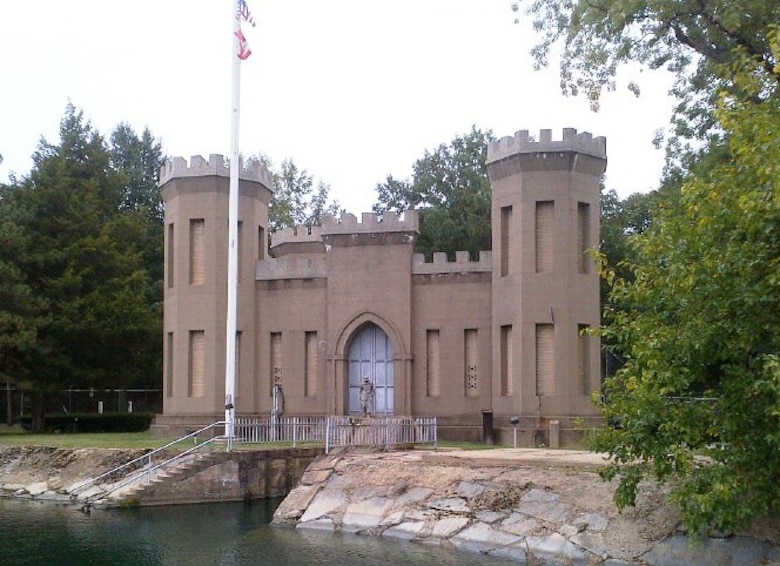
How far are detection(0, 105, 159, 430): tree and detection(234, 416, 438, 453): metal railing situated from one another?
11.2 m

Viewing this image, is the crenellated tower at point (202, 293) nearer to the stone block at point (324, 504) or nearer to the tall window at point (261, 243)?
the tall window at point (261, 243)

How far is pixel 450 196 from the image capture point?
Result: 54.5 metres

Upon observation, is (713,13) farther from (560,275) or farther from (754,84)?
(560,275)

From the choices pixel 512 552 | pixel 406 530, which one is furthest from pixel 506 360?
pixel 512 552

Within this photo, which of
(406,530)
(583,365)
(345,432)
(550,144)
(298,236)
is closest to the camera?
(406,530)

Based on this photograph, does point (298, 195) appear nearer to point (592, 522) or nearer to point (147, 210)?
point (147, 210)

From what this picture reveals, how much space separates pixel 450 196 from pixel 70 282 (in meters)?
22.8

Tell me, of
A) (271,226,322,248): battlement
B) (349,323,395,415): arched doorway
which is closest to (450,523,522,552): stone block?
(349,323,395,415): arched doorway

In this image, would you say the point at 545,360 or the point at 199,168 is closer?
the point at 545,360

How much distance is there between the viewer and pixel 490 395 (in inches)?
1250

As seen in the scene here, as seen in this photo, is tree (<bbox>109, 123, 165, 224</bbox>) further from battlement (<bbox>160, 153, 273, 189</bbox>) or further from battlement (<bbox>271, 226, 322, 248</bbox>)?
battlement (<bbox>160, 153, 273, 189</bbox>)

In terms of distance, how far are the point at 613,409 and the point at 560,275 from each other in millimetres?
16173

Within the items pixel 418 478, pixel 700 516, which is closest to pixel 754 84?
pixel 700 516

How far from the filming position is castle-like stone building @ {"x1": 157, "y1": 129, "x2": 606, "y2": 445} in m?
30.0
